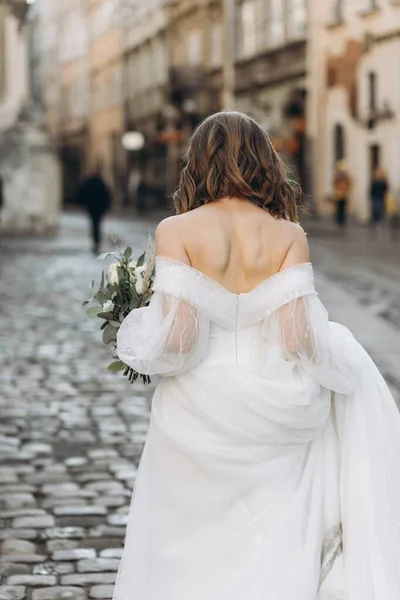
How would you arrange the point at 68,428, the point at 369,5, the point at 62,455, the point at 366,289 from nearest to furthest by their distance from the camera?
the point at 62,455
the point at 68,428
the point at 366,289
the point at 369,5

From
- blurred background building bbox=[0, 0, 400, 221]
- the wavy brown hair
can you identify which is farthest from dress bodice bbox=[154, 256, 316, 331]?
blurred background building bbox=[0, 0, 400, 221]

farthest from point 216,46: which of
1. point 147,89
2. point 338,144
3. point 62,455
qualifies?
point 62,455

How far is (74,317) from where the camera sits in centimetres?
1337

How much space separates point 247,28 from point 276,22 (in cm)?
323

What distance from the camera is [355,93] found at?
127 ft

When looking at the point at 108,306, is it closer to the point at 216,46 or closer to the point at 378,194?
the point at 378,194

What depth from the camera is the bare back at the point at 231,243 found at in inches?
141

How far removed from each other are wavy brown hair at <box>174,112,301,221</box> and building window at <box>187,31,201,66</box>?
49242 mm

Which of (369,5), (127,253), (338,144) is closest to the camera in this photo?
(127,253)

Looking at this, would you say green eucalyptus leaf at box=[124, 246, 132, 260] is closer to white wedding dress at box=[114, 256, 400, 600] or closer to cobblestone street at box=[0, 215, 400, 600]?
cobblestone street at box=[0, 215, 400, 600]

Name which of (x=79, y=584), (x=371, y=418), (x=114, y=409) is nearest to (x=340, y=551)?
(x=371, y=418)

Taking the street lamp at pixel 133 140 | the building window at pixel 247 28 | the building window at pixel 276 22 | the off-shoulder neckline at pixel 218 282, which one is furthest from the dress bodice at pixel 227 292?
the street lamp at pixel 133 140

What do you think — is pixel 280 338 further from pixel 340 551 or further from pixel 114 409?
pixel 114 409

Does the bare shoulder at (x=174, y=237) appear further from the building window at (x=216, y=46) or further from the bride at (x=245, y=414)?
the building window at (x=216, y=46)
